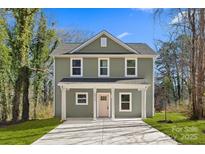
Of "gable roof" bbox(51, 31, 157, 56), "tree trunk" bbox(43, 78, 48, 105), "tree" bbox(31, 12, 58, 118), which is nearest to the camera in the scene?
"gable roof" bbox(51, 31, 157, 56)

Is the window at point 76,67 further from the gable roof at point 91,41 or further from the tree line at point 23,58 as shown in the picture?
the tree line at point 23,58

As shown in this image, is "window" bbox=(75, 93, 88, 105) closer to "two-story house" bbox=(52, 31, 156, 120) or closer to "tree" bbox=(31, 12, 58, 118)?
"two-story house" bbox=(52, 31, 156, 120)

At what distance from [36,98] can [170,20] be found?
8.82m

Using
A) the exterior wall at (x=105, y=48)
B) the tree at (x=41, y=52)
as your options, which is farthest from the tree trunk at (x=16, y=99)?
the exterior wall at (x=105, y=48)

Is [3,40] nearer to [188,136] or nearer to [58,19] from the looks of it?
[58,19]

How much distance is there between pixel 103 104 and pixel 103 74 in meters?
1.44

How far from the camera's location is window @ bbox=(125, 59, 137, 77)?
18359 millimetres

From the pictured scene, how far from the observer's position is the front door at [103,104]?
60.1ft

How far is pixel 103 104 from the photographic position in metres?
18.4

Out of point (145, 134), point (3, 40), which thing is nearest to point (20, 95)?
point (3, 40)

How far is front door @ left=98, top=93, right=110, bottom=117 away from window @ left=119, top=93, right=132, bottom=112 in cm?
63

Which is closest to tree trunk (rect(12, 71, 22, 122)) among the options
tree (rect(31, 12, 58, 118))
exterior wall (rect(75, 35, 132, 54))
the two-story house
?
tree (rect(31, 12, 58, 118))

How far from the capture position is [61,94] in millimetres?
18047

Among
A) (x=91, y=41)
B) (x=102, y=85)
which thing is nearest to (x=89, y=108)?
(x=102, y=85)
